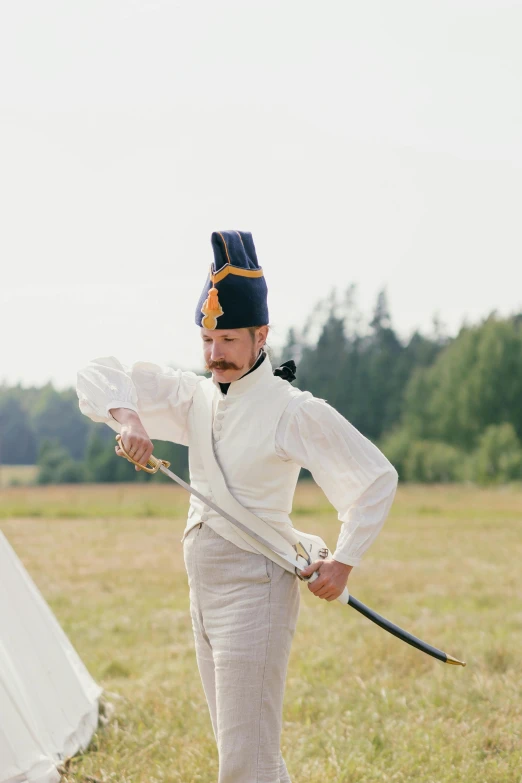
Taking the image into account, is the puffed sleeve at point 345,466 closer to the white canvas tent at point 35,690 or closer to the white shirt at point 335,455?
the white shirt at point 335,455

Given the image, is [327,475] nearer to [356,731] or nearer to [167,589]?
[356,731]

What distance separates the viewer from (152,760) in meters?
4.25

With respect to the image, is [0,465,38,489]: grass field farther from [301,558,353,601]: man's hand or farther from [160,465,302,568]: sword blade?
[301,558,353,601]: man's hand

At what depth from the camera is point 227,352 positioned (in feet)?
10.4

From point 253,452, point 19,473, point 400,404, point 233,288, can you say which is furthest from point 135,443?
point 19,473

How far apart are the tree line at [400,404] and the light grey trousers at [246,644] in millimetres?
45560

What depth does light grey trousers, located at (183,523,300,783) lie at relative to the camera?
119 inches

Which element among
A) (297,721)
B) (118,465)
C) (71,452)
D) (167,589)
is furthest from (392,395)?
(297,721)

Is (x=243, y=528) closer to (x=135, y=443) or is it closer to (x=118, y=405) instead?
(x=135, y=443)

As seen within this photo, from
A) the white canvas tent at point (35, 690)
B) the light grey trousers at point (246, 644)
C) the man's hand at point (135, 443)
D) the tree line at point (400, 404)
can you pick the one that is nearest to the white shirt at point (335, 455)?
the man's hand at point (135, 443)

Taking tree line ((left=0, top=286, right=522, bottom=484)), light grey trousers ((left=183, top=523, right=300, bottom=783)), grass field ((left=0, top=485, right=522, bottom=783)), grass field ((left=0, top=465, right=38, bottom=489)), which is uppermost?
light grey trousers ((left=183, top=523, right=300, bottom=783))

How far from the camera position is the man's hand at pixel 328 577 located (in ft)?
9.86

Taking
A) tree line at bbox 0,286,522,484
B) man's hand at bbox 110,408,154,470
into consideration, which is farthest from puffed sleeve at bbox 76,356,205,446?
tree line at bbox 0,286,522,484

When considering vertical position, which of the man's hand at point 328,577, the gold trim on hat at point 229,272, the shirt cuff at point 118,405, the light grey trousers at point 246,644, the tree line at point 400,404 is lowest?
the tree line at point 400,404
